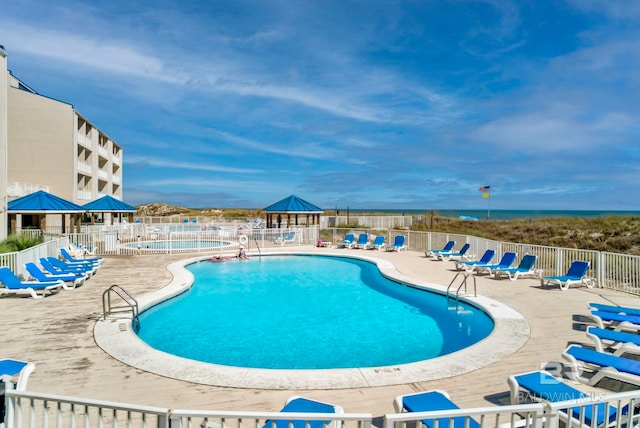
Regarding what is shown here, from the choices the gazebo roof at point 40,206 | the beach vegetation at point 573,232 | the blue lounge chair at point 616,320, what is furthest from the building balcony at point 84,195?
the blue lounge chair at point 616,320

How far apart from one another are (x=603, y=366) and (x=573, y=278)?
6.69 m

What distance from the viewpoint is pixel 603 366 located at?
14.6ft

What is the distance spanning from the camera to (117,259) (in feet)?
50.4

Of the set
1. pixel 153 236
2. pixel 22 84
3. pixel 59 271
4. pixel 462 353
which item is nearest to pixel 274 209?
pixel 153 236

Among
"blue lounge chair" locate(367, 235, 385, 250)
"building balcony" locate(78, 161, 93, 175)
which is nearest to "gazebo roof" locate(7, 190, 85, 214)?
"blue lounge chair" locate(367, 235, 385, 250)

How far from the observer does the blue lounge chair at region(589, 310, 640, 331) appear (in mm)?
6238

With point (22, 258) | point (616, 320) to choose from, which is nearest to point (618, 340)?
point (616, 320)

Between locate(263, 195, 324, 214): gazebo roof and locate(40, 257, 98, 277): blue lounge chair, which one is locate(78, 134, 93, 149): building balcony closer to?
locate(263, 195, 324, 214): gazebo roof

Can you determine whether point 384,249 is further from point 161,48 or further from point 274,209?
point 161,48

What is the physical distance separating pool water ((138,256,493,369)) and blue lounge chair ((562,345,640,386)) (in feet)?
7.84

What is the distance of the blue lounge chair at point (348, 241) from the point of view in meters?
20.3

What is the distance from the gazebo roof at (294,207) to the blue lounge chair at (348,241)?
8.07 feet

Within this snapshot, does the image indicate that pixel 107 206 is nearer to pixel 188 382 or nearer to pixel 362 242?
pixel 362 242

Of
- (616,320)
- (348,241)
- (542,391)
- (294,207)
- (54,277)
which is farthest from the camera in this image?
(294,207)
